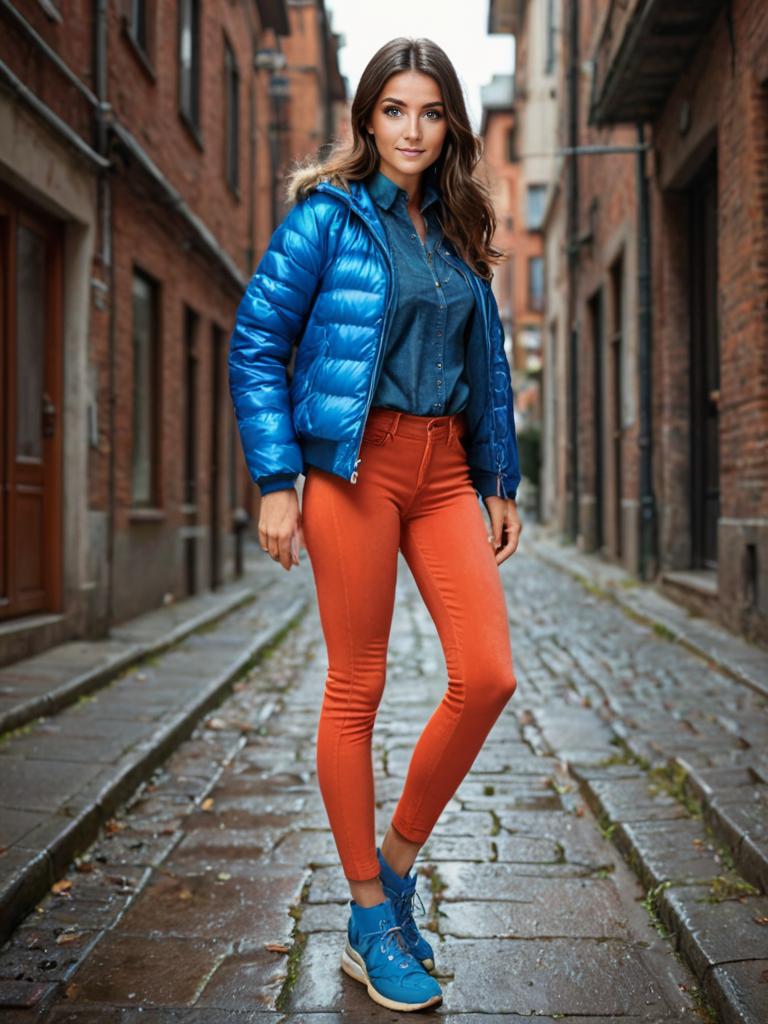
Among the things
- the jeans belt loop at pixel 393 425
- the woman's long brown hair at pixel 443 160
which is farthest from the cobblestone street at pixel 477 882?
the woman's long brown hair at pixel 443 160

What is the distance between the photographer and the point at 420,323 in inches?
106

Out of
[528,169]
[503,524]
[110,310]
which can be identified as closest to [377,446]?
[503,524]

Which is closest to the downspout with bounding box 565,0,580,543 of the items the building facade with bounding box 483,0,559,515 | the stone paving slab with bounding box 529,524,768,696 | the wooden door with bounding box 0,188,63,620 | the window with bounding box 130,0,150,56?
the building facade with bounding box 483,0,559,515

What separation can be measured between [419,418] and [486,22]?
31427 mm

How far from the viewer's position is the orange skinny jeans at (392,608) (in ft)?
8.80

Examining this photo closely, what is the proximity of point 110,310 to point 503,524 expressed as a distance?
20.2ft

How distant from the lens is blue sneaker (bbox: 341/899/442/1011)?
2662mm

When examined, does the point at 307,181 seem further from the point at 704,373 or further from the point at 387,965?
the point at 704,373

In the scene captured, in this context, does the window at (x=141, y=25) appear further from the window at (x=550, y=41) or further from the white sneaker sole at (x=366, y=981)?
the window at (x=550, y=41)

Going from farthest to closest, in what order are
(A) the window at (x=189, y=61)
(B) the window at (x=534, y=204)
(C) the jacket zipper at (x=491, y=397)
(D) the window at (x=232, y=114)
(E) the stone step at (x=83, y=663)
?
(B) the window at (x=534, y=204)
(D) the window at (x=232, y=114)
(A) the window at (x=189, y=61)
(E) the stone step at (x=83, y=663)
(C) the jacket zipper at (x=491, y=397)

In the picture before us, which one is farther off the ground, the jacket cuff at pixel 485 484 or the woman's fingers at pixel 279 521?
the jacket cuff at pixel 485 484

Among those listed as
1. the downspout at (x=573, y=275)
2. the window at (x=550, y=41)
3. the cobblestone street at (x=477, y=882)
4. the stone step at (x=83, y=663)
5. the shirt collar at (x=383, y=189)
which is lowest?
the cobblestone street at (x=477, y=882)

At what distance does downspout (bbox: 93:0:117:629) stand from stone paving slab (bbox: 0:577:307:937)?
1136 mm

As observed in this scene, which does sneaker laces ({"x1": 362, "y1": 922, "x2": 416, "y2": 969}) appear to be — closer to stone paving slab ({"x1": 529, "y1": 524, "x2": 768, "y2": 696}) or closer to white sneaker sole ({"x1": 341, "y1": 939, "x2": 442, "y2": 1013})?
white sneaker sole ({"x1": 341, "y1": 939, "x2": 442, "y2": 1013})
